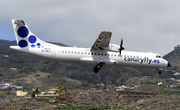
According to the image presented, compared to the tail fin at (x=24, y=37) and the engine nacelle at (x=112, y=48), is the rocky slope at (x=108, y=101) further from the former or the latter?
the tail fin at (x=24, y=37)

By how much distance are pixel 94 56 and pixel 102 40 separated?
369 centimetres

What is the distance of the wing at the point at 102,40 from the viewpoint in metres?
37.2

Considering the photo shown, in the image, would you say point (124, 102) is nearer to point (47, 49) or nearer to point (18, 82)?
point (47, 49)

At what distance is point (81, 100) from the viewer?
8738 centimetres

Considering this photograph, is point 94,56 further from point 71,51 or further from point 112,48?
point 71,51

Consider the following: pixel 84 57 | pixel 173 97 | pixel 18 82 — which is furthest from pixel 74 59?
pixel 18 82

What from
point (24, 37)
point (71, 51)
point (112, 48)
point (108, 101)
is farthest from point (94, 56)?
point (108, 101)

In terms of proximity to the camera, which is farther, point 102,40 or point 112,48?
point 112,48

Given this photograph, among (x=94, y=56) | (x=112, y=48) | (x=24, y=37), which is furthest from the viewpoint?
(x=94, y=56)

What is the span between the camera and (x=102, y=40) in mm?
38625

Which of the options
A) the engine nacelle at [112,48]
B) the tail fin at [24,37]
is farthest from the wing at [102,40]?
the tail fin at [24,37]

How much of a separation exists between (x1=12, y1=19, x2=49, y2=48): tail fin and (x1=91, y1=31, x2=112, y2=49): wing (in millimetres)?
9141

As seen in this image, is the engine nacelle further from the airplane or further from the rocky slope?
the rocky slope

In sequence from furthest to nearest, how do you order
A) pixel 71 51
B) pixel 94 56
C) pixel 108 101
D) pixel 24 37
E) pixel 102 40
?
pixel 108 101 → pixel 94 56 → pixel 24 37 → pixel 71 51 → pixel 102 40
